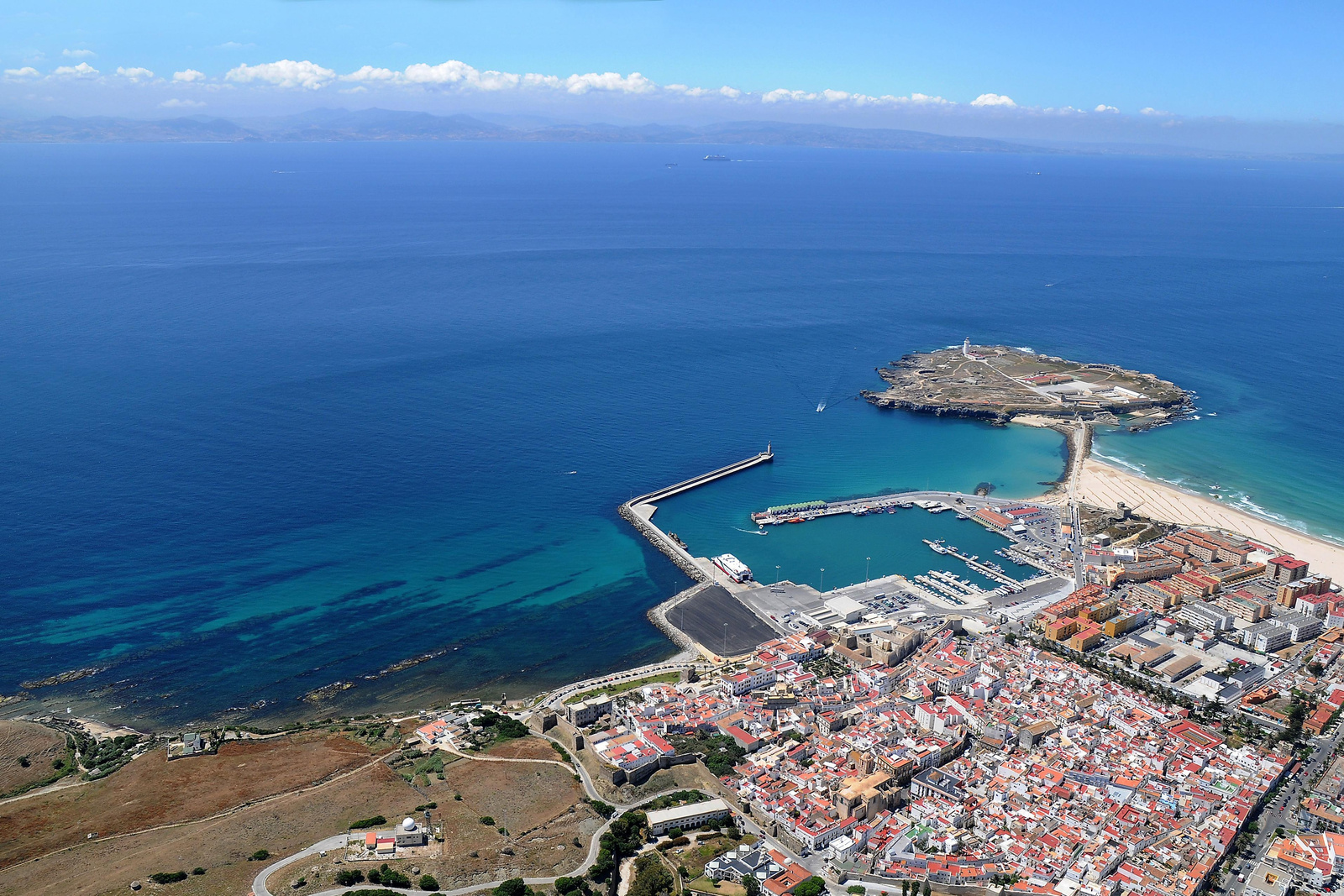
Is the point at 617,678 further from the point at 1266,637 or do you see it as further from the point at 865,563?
the point at 1266,637

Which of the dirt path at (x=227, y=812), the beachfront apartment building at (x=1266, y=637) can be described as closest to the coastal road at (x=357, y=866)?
the dirt path at (x=227, y=812)

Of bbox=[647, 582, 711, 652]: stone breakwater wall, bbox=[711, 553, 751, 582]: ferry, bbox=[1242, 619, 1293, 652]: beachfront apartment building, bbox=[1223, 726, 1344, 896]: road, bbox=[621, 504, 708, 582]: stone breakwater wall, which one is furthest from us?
bbox=[621, 504, 708, 582]: stone breakwater wall

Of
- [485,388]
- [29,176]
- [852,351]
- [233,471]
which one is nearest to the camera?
[233,471]

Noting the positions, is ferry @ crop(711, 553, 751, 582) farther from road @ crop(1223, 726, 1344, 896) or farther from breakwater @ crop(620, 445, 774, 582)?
road @ crop(1223, 726, 1344, 896)

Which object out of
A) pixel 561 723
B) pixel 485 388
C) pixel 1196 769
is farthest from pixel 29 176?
pixel 1196 769

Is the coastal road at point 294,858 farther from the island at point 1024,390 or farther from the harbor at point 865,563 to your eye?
the island at point 1024,390

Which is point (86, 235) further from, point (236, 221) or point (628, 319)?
point (628, 319)

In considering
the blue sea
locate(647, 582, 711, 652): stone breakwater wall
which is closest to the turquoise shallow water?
the blue sea
